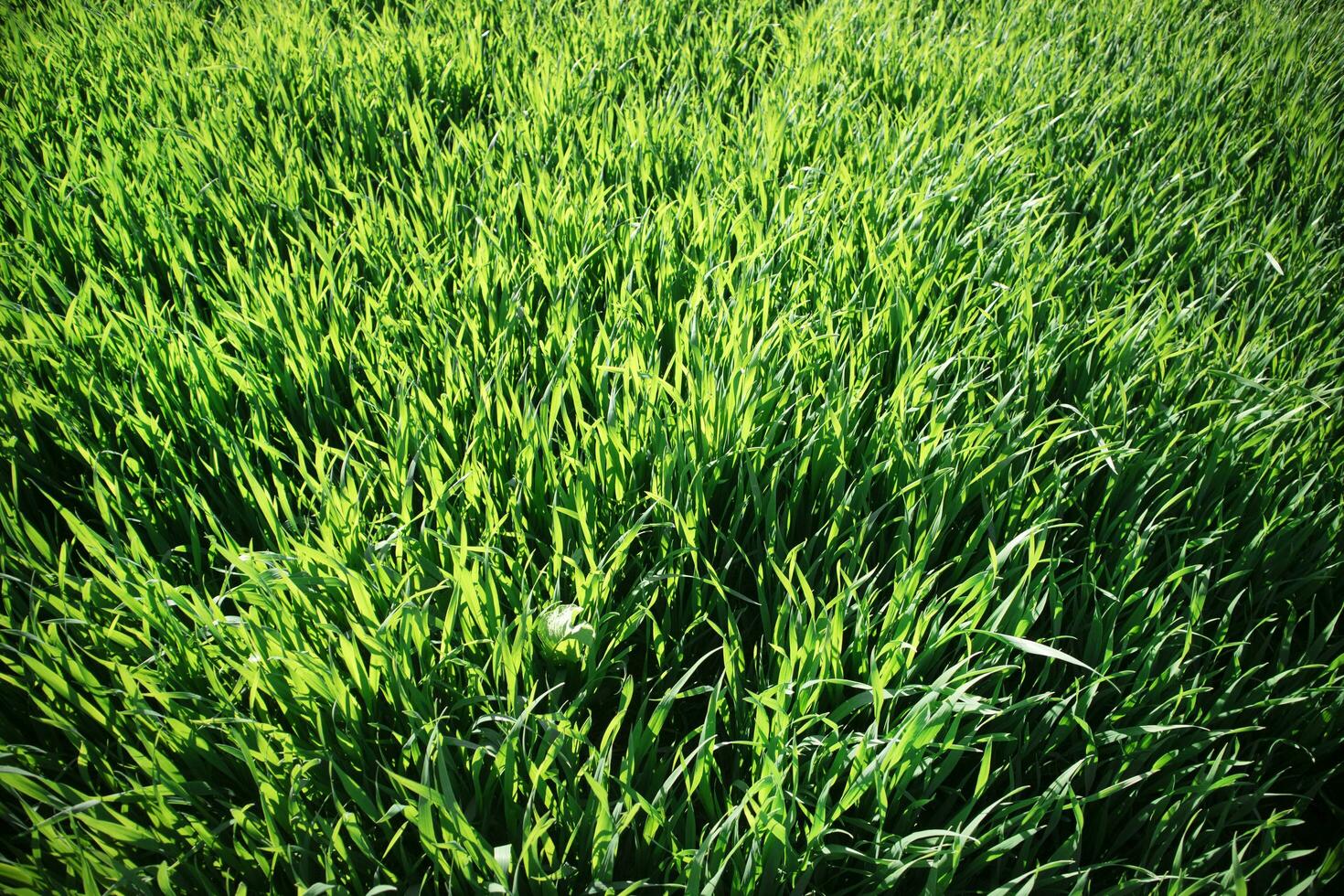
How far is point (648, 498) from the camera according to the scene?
1113mm

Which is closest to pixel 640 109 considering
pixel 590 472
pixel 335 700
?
pixel 590 472

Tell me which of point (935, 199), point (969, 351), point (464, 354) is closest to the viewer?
point (464, 354)

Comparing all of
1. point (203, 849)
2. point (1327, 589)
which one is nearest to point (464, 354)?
point (203, 849)

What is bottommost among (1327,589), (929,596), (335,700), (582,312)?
(1327,589)

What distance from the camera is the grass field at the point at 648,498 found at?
81 cm

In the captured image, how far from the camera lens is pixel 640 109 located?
192cm

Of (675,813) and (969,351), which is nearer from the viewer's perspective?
(675,813)

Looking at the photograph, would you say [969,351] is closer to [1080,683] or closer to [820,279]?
[820,279]

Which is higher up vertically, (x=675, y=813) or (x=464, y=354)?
(x=464, y=354)

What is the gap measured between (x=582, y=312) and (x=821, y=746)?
0.88 meters

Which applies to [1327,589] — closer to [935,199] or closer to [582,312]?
[935,199]

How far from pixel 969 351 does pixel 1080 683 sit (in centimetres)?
61

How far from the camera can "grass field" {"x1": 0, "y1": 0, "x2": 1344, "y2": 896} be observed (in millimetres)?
808

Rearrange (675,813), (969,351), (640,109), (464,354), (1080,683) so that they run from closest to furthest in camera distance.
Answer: (675,813) → (1080,683) → (464,354) → (969,351) → (640,109)
